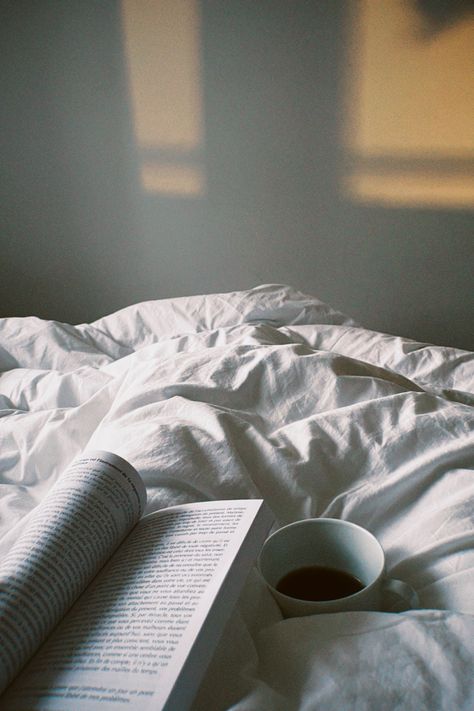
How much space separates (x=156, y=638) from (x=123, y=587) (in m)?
0.07

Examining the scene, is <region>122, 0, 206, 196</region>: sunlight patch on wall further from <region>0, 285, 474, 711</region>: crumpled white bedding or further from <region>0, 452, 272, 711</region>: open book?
<region>0, 452, 272, 711</region>: open book

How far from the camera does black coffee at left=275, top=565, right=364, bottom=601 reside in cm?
48

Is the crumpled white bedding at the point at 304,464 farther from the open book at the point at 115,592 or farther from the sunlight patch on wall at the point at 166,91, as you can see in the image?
the sunlight patch on wall at the point at 166,91

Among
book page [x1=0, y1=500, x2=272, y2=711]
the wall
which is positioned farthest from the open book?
the wall

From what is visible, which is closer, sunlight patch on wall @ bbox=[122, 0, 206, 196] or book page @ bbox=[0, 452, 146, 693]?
book page @ bbox=[0, 452, 146, 693]

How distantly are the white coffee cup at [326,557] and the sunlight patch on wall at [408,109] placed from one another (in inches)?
56.4

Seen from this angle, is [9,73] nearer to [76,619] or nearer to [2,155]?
[2,155]

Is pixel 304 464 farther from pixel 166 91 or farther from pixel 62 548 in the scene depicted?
pixel 166 91

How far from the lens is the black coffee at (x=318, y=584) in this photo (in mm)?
482

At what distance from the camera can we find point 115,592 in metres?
0.45

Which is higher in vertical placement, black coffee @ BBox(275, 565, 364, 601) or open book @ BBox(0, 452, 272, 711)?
open book @ BBox(0, 452, 272, 711)

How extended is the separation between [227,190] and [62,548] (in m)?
1.56

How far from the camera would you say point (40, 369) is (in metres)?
1.15

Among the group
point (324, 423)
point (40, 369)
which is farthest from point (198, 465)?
point (40, 369)
